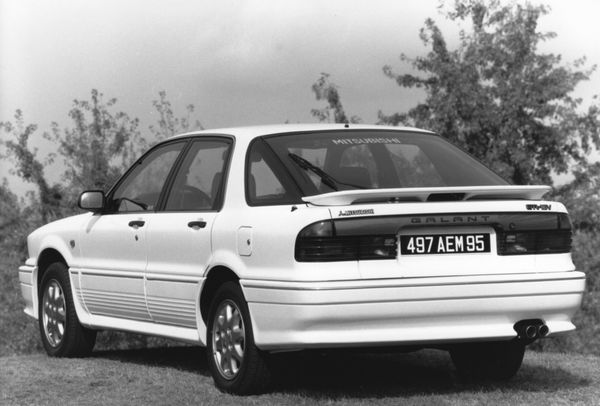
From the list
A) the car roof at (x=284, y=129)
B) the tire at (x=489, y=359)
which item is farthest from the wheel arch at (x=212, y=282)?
the tire at (x=489, y=359)

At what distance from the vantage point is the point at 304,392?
24.8ft

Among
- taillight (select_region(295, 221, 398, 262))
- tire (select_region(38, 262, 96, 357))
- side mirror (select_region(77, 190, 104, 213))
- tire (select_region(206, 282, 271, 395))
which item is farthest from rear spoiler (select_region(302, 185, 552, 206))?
tire (select_region(38, 262, 96, 357))

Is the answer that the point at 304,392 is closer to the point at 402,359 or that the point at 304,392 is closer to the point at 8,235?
the point at 402,359

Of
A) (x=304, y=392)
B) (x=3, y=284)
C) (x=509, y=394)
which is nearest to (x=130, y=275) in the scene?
(x=304, y=392)

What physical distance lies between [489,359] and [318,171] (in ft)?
6.11

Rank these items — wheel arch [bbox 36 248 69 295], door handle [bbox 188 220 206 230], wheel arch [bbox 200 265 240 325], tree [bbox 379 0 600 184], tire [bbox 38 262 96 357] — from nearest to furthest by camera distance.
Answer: wheel arch [bbox 200 265 240 325] → door handle [bbox 188 220 206 230] → tire [bbox 38 262 96 357] → wheel arch [bbox 36 248 69 295] → tree [bbox 379 0 600 184]

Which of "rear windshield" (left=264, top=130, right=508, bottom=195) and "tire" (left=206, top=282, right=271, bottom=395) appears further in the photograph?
"rear windshield" (left=264, top=130, right=508, bottom=195)

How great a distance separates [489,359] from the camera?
8289 mm

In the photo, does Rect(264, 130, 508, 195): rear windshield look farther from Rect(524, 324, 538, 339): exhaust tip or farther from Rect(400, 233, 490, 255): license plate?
Rect(524, 324, 538, 339): exhaust tip

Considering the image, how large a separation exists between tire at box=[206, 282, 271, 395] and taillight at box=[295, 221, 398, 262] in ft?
2.35

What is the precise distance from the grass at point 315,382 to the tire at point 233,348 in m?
0.10

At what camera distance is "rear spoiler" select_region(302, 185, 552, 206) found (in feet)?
22.6

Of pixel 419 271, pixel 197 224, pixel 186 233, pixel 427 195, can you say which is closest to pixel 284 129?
pixel 197 224

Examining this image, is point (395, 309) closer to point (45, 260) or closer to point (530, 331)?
point (530, 331)
